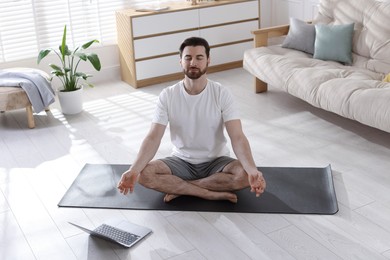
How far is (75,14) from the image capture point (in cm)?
541

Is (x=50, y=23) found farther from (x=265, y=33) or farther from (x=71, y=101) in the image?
(x=265, y=33)

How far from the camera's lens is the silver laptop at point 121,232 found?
110 inches

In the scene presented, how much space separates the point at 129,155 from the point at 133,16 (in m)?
1.76

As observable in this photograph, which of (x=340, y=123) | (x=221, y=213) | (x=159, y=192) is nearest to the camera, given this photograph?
(x=221, y=213)

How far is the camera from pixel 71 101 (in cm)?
470

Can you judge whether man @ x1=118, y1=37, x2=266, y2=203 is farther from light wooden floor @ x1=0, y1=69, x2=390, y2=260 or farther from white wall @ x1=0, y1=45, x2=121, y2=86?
white wall @ x1=0, y1=45, x2=121, y2=86

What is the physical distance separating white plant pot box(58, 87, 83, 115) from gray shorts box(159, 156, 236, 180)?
68.4 inches

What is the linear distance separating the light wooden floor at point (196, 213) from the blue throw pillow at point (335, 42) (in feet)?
1.51

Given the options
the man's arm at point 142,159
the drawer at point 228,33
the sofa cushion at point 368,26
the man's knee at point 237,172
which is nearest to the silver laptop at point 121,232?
the man's arm at point 142,159

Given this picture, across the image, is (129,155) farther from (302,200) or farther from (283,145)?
(302,200)

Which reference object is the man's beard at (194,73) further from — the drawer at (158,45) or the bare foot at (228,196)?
the drawer at (158,45)

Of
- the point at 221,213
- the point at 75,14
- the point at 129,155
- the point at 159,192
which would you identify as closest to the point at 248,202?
the point at 221,213

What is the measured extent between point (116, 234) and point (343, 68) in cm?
240

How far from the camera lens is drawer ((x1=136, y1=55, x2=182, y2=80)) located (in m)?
5.39
